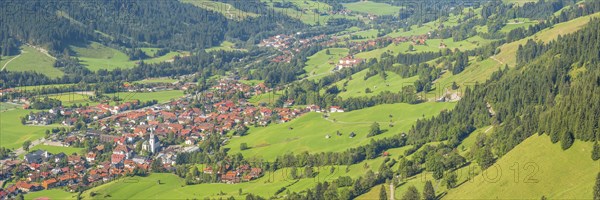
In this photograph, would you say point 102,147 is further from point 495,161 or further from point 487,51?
point 487,51

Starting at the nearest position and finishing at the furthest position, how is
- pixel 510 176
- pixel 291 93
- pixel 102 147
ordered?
pixel 510 176 → pixel 102 147 → pixel 291 93

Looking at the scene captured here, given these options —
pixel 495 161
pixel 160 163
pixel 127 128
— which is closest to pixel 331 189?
pixel 495 161

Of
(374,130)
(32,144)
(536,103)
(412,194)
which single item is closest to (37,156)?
(32,144)

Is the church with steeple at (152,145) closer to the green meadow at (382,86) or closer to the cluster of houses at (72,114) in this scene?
the cluster of houses at (72,114)

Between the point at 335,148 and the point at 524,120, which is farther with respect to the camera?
the point at 335,148

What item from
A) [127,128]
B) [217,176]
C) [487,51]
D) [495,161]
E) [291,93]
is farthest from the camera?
[291,93]

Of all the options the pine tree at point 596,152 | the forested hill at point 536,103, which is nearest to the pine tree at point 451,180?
the forested hill at point 536,103
